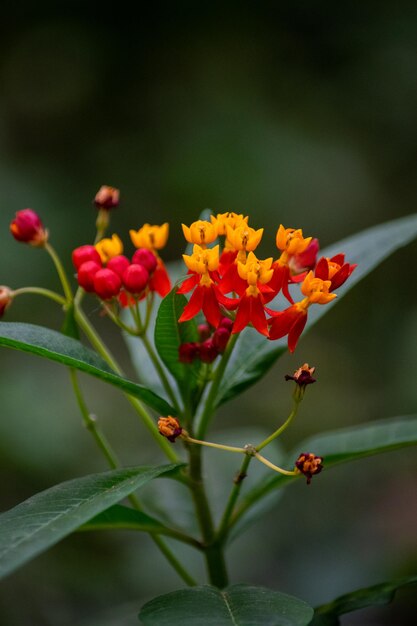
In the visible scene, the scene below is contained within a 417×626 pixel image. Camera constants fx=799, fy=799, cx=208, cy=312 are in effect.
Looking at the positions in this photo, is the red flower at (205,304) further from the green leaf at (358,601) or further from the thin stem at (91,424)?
the green leaf at (358,601)

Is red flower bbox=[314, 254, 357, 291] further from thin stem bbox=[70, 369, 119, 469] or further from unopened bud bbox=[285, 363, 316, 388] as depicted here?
thin stem bbox=[70, 369, 119, 469]

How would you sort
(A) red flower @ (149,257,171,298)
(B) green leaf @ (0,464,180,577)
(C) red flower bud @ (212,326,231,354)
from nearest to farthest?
1. (B) green leaf @ (0,464,180,577)
2. (C) red flower bud @ (212,326,231,354)
3. (A) red flower @ (149,257,171,298)

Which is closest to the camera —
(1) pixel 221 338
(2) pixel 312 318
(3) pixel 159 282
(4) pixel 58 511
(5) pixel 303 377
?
(4) pixel 58 511

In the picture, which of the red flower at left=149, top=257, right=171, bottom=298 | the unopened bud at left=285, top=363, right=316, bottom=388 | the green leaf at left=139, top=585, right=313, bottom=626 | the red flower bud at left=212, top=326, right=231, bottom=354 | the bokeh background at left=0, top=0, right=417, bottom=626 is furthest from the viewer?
the bokeh background at left=0, top=0, right=417, bottom=626

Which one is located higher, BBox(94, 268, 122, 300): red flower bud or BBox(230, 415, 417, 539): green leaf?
BBox(94, 268, 122, 300): red flower bud

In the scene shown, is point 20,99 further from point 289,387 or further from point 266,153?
point 289,387

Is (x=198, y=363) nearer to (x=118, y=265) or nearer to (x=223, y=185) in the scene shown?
(x=118, y=265)

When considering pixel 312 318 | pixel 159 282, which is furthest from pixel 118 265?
pixel 312 318

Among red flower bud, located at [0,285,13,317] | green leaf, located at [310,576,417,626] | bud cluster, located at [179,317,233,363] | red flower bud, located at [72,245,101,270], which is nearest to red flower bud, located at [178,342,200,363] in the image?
bud cluster, located at [179,317,233,363]
